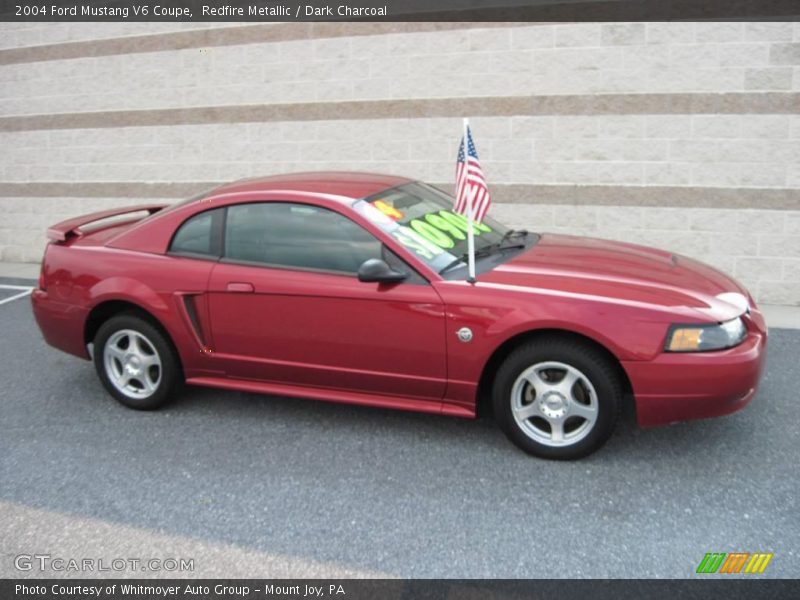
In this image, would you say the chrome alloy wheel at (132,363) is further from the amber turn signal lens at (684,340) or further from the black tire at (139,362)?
the amber turn signal lens at (684,340)

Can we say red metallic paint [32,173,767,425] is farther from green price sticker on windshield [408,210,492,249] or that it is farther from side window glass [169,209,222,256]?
A: green price sticker on windshield [408,210,492,249]

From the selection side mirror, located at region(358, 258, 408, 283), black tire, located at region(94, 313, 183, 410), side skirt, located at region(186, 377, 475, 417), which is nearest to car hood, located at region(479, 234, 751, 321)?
side mirror, located at region(358, 258, 408, 283)

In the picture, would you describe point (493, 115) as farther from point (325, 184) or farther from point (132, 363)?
point (132, 363)

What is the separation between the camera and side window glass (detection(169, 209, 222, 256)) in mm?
4910

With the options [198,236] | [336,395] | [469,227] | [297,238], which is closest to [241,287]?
[297,238]

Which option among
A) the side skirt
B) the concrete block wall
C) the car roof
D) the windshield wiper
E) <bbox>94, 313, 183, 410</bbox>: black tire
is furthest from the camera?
the concrete block wall

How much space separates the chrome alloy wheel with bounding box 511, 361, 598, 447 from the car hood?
0.42 m

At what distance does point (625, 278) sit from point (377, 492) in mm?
1721

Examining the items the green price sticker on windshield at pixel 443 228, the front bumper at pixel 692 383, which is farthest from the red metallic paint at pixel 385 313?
the green price sticker on windshield at pixel 443 228

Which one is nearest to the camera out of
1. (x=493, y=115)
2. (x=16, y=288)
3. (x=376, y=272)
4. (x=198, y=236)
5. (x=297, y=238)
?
(x=376, y=272)

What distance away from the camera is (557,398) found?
4129mm

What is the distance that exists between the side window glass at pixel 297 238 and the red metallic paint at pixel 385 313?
0.06m

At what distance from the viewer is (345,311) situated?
4.43 meters

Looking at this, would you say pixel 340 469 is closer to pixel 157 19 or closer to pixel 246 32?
pixel 246 32
